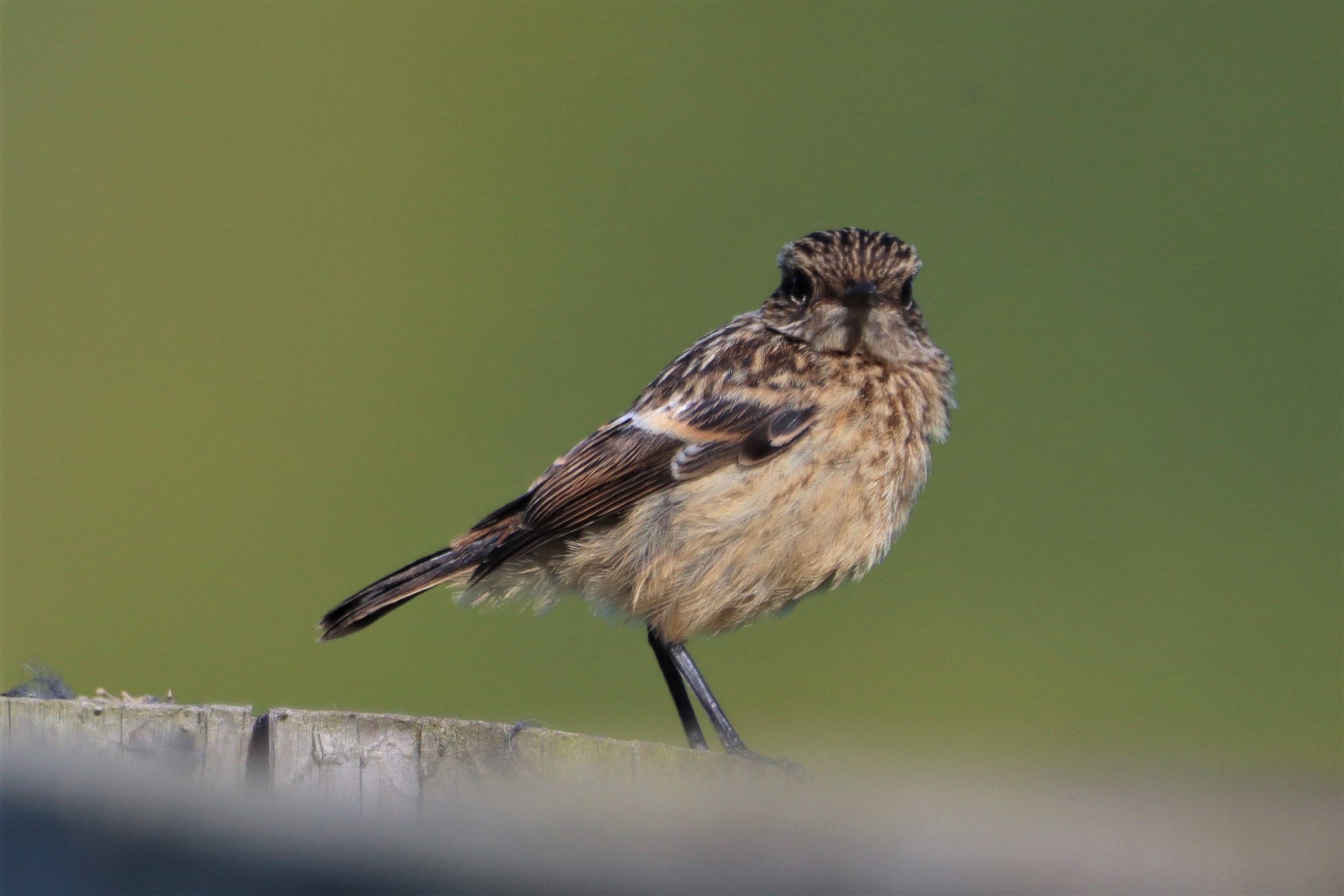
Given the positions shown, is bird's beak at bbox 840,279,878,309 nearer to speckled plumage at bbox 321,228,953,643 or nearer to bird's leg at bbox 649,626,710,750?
speckled plumage at bbox 321,228,953,643

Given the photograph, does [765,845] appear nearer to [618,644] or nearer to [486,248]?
[618,644]

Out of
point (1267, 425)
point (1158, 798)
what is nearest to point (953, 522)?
point (1267, 425)

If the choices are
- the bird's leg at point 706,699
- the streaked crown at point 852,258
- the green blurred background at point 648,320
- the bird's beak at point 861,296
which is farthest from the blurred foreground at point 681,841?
the green blurred background at point 648,320

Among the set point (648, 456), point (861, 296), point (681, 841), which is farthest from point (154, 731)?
point (861, 296)

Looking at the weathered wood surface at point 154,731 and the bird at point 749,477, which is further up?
the bird at point 749,477

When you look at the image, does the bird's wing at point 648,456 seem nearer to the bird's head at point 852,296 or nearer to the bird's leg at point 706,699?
the bird's head at point 852,296

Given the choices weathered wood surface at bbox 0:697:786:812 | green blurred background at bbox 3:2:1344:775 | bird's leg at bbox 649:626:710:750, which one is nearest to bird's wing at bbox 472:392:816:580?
bird's leg at bbox 649:626:710:750
